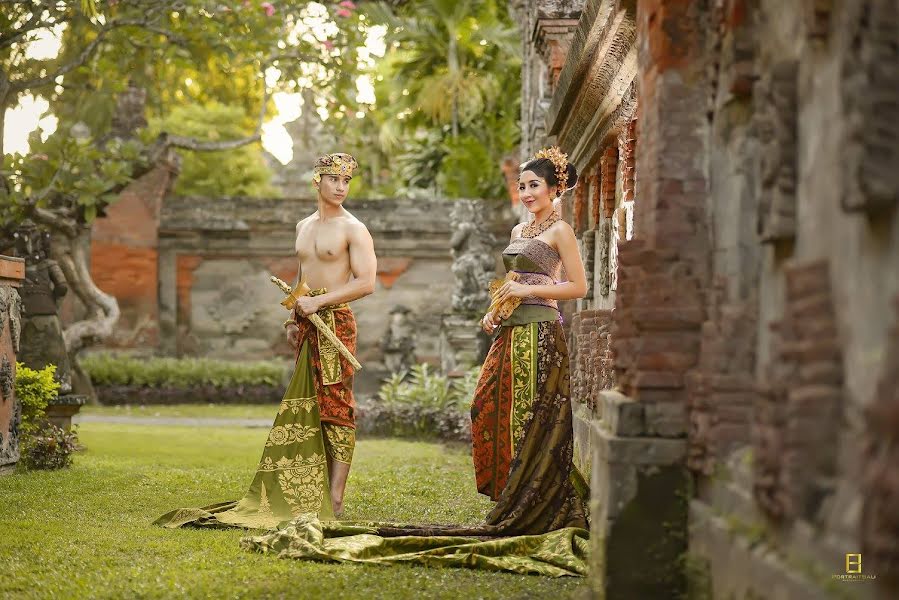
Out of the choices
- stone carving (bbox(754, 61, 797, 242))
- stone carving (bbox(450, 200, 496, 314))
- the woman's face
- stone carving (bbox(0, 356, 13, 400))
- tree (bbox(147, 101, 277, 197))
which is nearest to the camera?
stone carving (bbox(754, 61, 797, 242))

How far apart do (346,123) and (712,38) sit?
521 inches

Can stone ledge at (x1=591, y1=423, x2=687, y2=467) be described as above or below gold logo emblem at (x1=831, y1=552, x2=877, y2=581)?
above

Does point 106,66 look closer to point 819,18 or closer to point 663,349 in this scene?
point 663,349

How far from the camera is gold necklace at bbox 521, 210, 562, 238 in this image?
283 inches

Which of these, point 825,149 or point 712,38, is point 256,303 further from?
point 825,149

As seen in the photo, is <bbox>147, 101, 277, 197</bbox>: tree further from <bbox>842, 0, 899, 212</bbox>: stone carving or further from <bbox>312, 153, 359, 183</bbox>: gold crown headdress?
<bbox>842, 0, 899, 212</bbox>: stone carving

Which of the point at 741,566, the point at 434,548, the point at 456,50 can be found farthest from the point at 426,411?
the point at 456,50

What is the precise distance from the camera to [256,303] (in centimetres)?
2094

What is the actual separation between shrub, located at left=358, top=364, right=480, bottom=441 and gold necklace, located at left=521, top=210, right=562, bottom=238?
6193 mm

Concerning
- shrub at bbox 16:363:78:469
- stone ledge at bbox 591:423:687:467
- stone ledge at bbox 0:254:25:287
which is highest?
stone ledge at bbox 0:254:25:287

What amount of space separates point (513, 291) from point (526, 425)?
751mm

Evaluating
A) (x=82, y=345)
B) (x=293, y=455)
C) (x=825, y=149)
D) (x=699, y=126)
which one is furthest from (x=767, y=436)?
(x=82, y=345)

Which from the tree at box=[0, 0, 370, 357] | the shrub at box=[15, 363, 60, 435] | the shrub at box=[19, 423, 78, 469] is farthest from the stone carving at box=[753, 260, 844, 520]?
the tree at box=[0, 0, 370, 357]

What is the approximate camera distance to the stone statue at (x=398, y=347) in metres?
17.2
